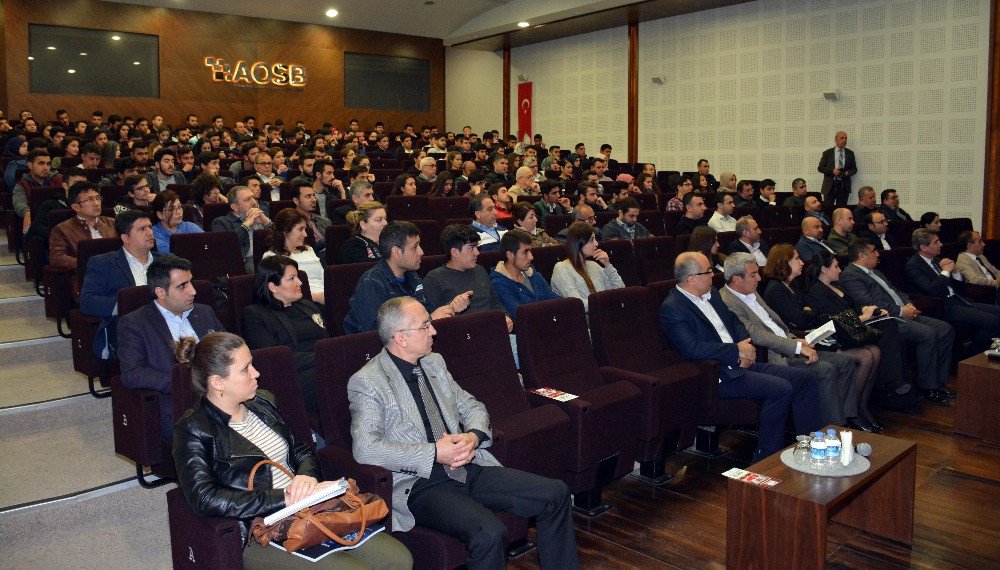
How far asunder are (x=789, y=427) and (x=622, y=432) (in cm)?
147

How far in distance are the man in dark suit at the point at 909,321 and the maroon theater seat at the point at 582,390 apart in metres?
2.49

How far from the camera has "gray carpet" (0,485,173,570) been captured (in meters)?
2.67

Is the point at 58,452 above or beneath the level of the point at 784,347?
beneath

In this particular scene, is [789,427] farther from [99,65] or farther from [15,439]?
[99,65]

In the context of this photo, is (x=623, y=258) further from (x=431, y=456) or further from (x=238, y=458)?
(x=238, y=458)

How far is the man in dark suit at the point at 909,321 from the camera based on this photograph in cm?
510

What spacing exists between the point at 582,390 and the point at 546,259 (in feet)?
4.66

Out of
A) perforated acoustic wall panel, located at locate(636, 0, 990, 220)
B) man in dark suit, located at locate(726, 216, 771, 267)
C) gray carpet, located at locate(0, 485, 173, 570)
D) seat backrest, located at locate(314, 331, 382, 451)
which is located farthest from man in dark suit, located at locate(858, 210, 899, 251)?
gray carpet, located at locate(0, 485, 173, 570)

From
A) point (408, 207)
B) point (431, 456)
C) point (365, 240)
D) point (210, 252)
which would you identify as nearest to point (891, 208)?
point (408, 207)

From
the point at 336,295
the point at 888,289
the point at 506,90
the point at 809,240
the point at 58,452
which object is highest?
the point at 506,90

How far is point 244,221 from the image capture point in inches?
194

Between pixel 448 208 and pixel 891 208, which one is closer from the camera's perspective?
pixel 448 208

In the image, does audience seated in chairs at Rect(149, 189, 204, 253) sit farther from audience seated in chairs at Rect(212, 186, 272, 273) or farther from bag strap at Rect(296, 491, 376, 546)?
bag strap at Rect(296, 491, 376, 546)

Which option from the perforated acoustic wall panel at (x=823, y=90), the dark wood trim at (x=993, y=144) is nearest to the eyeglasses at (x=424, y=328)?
the dark wood trim at (x=993, y=144)
